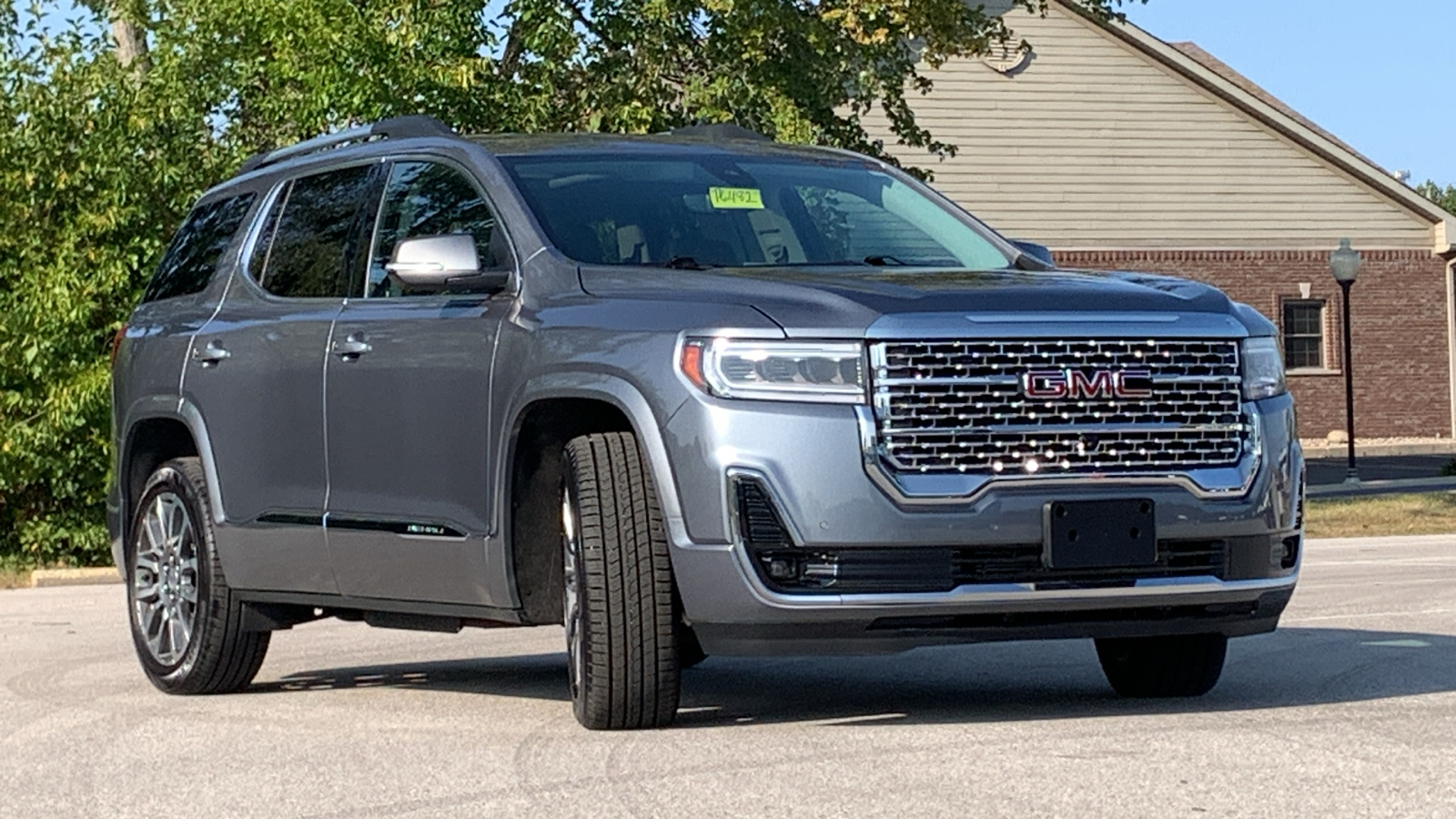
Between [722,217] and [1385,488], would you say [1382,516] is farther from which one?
[722,217]

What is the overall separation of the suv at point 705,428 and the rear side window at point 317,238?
2 centimetres

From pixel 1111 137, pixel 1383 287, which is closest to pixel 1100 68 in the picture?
pixel 1111 137

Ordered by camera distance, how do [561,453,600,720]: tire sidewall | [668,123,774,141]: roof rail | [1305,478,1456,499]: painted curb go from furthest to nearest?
1. [1305,478,1456,499]: painted curb
2. [668,123,774,141]: roof rail
3. [561,453,600,720]: tire sidewall

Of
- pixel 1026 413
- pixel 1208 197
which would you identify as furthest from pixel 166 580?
pixel 1208 197

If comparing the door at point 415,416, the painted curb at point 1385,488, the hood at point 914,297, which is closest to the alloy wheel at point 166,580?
the door at point 415,416

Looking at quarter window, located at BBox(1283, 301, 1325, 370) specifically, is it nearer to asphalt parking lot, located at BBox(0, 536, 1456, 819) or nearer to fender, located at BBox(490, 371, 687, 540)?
asphalt parking lot, located at BBox(0, 536, 1456, 819)

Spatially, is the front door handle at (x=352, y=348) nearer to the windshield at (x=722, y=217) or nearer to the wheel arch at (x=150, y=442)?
the windshield at (x=722, y=217)

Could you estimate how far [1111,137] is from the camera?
41875 millimetres

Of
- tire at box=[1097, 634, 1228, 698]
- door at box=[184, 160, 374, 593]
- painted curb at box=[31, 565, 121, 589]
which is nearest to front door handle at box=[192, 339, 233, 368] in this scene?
door at box=[184, 160, 374, 593]

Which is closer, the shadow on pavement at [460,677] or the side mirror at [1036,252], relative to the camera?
the side mirror at [1036,252]

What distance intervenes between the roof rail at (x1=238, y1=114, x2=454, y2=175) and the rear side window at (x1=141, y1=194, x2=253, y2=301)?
10.3 inches

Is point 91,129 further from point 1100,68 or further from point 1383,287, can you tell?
point 1383,287

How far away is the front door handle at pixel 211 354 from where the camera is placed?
9320 mm

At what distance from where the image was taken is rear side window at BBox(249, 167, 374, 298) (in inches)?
353
